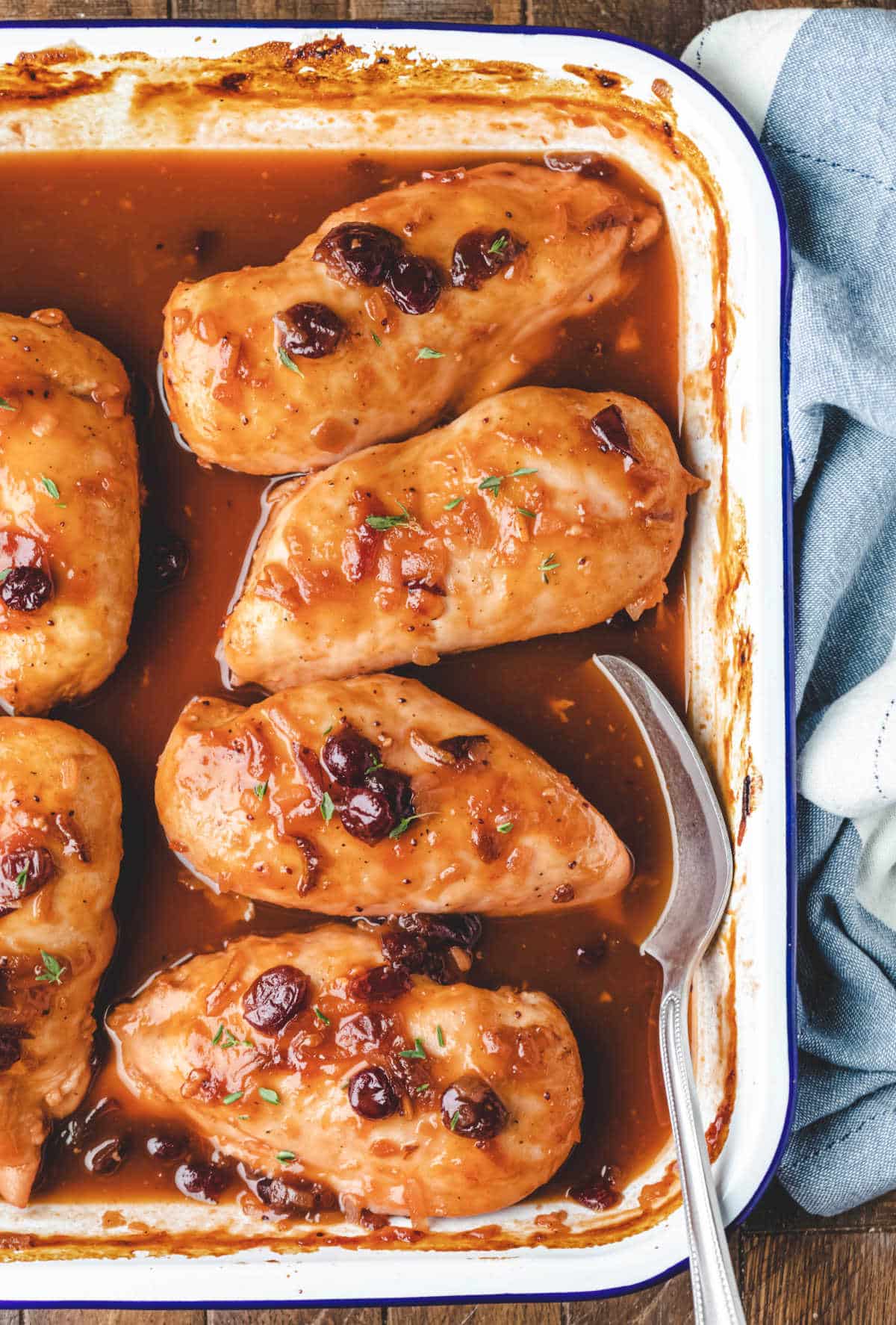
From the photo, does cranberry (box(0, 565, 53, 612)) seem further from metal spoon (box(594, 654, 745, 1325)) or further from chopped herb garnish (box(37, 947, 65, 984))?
metal spoon (box(594, 654, 745, 1325))

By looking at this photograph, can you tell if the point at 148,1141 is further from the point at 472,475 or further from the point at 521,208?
the point at 521,208

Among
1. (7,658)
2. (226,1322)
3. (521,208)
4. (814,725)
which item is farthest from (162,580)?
(226,1322)

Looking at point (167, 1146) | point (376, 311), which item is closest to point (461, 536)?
→ point (376, 311)

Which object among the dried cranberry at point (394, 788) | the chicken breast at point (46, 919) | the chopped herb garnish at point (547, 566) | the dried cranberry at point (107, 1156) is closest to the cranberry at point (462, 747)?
the dried cranberry at point (394, 788)

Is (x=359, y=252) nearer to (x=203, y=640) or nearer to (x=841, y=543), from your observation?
(x=203, y=640)

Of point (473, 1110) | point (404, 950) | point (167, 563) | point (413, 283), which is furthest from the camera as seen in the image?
point (167, 563)

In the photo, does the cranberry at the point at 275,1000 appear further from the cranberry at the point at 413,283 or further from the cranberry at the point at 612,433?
the cranberry at the point at 413,283
